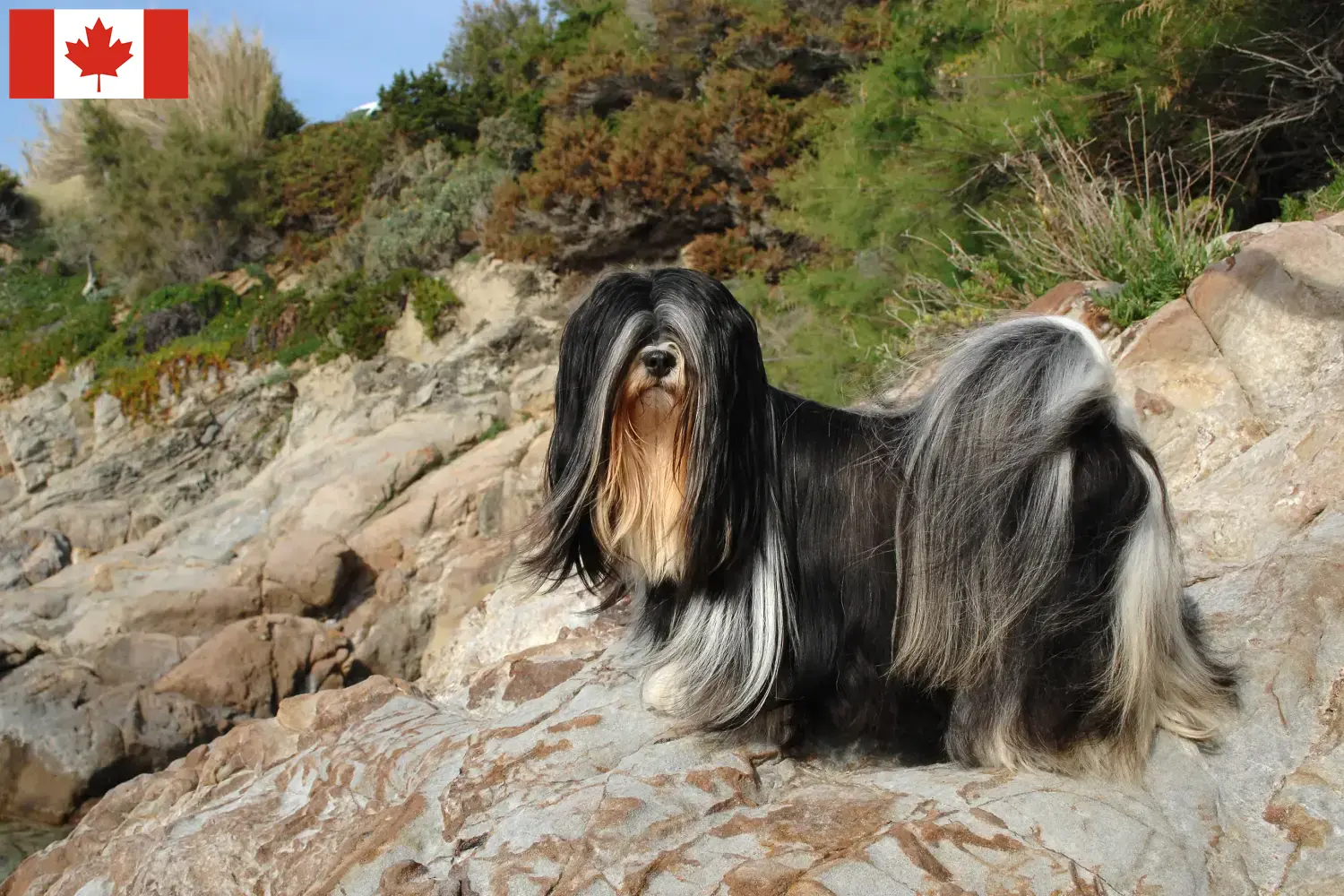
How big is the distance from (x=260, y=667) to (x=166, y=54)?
47.0ft

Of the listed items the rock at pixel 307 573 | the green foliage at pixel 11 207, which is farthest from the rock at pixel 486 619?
the green foliage at pixel 11 207

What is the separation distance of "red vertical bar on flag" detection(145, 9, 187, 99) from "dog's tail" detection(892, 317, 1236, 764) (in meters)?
15.5

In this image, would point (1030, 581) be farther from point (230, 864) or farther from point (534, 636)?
point (534, 636)

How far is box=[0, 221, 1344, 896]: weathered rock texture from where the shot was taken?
2.72m

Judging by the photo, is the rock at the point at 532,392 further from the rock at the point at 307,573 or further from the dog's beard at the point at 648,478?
the dog's beard at the point at 648,478

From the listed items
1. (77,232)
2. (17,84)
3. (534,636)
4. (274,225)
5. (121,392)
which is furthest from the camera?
(77,232)

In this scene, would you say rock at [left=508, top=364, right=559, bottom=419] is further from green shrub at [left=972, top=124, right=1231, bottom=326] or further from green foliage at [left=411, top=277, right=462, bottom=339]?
green shrub at [left=972, top=124, right=1231, bottom=326]

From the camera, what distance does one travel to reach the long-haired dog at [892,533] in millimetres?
2908

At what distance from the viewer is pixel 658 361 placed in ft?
9.47

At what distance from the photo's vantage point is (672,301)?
2.89 meters

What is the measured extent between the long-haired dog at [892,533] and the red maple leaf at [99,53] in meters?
12.3

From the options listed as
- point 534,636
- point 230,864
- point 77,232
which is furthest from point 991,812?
point 77,232

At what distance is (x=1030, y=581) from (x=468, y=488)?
8784mm

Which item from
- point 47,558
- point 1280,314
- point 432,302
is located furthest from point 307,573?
point 1280,314
